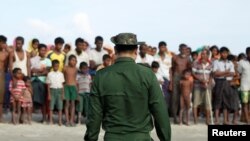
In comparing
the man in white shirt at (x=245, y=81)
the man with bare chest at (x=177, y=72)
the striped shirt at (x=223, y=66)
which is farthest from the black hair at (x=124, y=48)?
the man in white shirt at (x=245, y=81)

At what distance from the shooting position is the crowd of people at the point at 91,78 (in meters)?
11.8

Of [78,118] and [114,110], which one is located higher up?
[114,110]

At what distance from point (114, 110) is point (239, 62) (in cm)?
927

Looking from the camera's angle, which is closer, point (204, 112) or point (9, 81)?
point (9, 81)

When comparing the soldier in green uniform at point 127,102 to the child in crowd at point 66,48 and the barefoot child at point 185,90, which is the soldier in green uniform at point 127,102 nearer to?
the barefoot child at point 185,90

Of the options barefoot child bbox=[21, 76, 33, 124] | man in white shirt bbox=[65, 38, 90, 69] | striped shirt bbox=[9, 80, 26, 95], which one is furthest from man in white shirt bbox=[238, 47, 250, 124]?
striped shirt bbox=[9, 80, 26, 95]

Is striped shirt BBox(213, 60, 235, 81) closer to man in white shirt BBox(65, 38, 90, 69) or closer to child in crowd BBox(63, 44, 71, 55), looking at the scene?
Answer: man in white shirt BBox(65, 38, 90, 69)

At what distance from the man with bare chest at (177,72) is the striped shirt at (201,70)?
17cm

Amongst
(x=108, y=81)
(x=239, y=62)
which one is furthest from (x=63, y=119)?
(x=108, y=81)

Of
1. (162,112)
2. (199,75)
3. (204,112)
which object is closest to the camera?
(162,112)

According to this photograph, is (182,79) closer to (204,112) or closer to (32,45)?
(204,112)

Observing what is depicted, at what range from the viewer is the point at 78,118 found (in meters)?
12.1

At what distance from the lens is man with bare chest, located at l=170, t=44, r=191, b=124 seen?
41.5ft

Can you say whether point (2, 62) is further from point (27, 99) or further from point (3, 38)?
point (27, 99)
